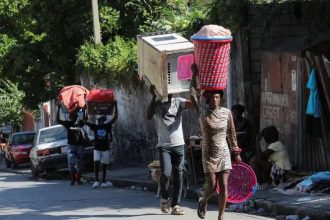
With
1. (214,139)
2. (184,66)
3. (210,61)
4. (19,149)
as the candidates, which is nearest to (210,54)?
(210,61)

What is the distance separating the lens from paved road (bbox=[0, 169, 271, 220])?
35.1 feet

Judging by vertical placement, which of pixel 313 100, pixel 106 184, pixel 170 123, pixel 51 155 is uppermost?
pixel 313 100

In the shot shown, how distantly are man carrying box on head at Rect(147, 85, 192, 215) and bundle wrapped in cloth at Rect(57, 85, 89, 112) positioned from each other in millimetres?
7189

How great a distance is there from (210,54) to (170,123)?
4.15 feet

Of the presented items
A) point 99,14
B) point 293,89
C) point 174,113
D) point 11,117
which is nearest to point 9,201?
point 174,113

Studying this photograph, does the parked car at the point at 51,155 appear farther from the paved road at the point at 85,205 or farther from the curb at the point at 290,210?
the curb at the point at 290,210

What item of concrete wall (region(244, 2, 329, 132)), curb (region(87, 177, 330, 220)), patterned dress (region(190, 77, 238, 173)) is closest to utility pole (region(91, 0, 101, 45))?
concrete wall (region(244, 2, 329, 132))

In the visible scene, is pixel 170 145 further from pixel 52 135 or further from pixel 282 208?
pixel 52 135

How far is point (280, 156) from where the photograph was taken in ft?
40.9

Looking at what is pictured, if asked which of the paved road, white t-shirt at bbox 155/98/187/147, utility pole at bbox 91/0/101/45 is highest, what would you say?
utility pole at bbox 91/0/101/45

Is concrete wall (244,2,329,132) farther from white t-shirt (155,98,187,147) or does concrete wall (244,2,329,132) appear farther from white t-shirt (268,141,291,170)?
white t-shirt (155,98,187,147)

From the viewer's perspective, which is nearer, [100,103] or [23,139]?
[100,103]

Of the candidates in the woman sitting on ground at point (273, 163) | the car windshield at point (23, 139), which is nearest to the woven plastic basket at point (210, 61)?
the woman sitting on ground at point (273, 163)

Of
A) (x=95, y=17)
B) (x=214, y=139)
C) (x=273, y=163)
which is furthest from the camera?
(x=95, y=17)
